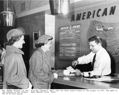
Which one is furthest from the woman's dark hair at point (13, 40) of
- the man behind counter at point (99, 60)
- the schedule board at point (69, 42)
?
the schedule board at point (69, 42)

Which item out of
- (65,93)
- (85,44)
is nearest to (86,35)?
(85,44)

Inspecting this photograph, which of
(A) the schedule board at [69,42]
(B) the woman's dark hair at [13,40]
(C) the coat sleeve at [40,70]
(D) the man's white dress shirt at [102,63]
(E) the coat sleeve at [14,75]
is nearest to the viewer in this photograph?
(E) the coat sleeve at [14,75]

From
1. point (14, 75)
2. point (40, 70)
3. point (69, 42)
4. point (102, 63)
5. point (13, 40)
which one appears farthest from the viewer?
point (69, 42)

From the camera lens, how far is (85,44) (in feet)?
6.73

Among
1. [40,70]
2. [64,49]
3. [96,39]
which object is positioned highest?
[96,39]

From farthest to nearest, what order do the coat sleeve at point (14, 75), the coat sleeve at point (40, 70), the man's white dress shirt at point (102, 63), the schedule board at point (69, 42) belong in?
the schedule board at point (69, 42), the man's white dress shirt at point (102, 63), the coat sleeve at point (40, 70), the coat sleeve at point (14, 75)

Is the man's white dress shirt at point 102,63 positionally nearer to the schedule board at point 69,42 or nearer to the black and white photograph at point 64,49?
the black and white photograph at point 64,49

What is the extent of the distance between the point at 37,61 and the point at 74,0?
112 centimetres

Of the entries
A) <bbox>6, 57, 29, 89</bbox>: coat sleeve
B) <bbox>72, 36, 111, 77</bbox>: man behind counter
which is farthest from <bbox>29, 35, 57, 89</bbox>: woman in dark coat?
<bbox>72, 36, 111, 77</bbox>: man behind counter

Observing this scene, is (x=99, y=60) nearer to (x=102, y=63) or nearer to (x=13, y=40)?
(x=102, y=63)

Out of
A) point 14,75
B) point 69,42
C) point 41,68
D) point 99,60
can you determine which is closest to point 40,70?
point 41,68

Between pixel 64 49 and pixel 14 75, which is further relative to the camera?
pixel 64 49

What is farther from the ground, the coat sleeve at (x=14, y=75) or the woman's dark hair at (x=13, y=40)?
the woman's dark hair at (x=13, y=40)

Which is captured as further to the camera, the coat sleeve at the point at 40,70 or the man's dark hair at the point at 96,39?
the man's dark hair at the point at 96,39
